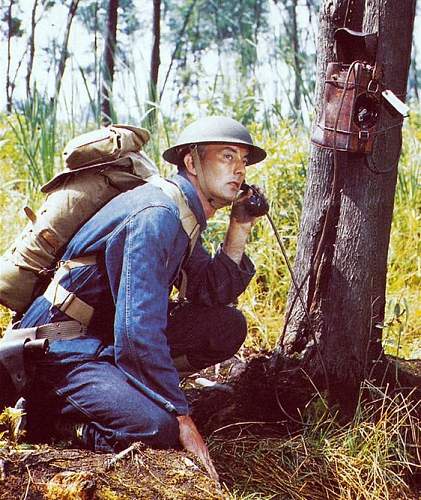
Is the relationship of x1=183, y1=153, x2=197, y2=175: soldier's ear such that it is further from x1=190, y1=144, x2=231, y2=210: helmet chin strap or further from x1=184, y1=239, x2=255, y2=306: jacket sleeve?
x1=184, y1=239, x2=255, y2=306: jacket sleeve

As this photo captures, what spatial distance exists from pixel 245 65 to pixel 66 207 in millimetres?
4725

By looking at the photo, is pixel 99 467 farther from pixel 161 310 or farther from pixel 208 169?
pixel 208 169

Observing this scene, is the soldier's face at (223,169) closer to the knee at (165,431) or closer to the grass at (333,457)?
the knee at (165,431)

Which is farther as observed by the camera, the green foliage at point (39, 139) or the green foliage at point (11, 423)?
the green foliage at point (39, 139)

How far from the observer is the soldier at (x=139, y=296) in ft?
9.54

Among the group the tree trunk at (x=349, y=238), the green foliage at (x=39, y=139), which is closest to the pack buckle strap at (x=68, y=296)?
the tree trunk at (x=349, y=238)

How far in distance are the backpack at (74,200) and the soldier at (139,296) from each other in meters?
0.07

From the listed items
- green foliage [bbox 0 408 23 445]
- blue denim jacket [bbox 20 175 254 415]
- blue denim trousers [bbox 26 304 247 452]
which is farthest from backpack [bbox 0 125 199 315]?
green foliage [bbox 0 408 23 445]

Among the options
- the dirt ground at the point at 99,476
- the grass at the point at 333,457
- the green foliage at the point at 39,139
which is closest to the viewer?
the dirt ground at the point at 99,476

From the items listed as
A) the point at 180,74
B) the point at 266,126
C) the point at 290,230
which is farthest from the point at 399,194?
the point at 180,74

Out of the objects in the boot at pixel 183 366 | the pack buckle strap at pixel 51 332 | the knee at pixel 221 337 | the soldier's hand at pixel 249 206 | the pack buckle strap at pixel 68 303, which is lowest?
the boot at pixel 183 366

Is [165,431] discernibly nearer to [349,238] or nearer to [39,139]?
[349,238]

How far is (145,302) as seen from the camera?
2875 mm

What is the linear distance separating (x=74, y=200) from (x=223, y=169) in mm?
664
